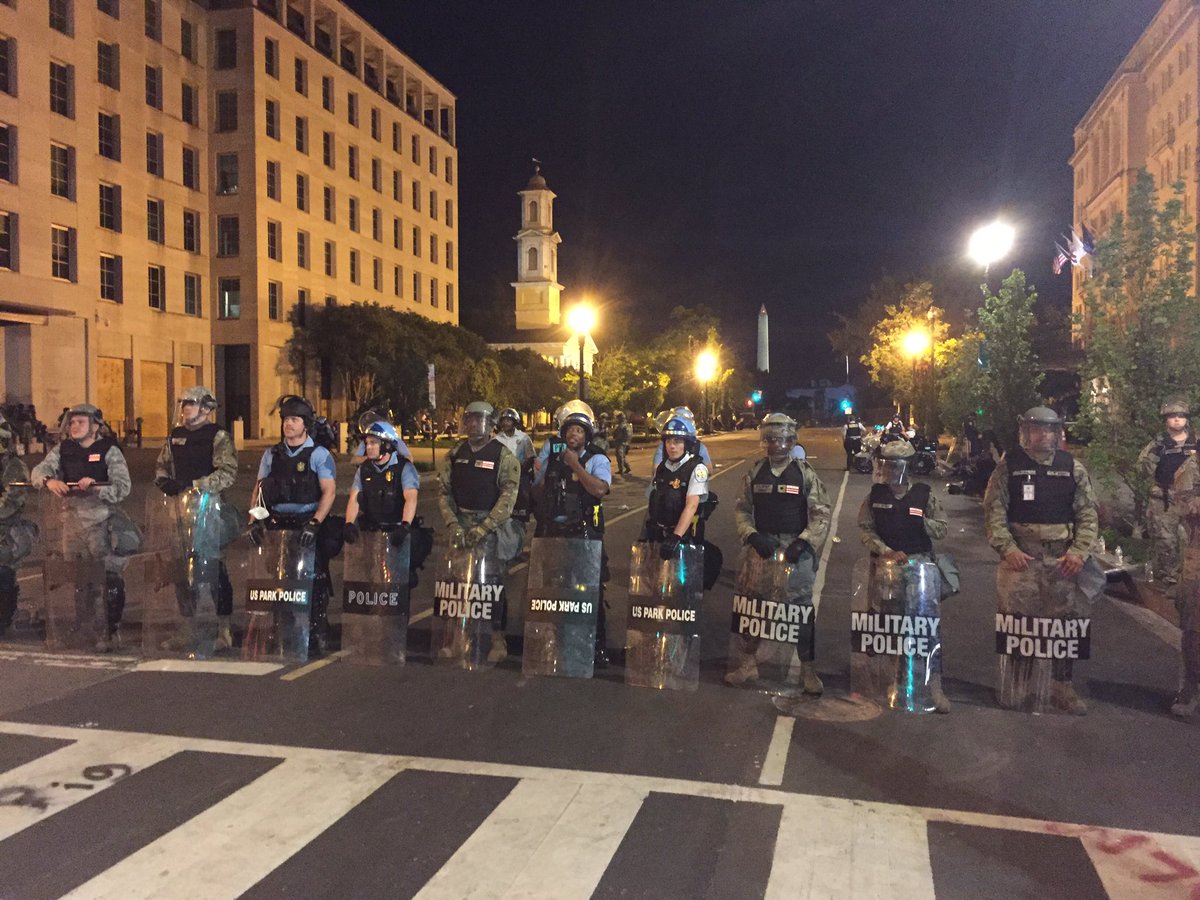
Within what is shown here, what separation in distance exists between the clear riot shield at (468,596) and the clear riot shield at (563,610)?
0.37 metres

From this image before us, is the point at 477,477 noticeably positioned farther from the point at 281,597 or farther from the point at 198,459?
the point at 198,459

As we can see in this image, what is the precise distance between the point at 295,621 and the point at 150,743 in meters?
1.88

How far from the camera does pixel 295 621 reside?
7559 mm

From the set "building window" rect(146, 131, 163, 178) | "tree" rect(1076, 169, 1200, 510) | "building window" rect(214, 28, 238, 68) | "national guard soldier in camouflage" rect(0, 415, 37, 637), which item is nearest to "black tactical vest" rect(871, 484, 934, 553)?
"tree" rect(1076, 169, 1200, 510)

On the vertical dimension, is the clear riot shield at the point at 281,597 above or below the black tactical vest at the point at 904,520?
below

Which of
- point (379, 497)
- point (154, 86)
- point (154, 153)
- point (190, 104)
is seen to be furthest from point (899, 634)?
point (190, 104)

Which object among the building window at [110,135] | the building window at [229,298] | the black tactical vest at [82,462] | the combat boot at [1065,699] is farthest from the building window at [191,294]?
the combat boot at [1065,699]

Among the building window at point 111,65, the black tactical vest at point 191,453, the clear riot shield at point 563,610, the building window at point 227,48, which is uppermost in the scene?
the building window at point 227,48

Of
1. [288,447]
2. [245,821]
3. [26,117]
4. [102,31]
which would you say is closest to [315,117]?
[102,31]

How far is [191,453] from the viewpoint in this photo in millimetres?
7844

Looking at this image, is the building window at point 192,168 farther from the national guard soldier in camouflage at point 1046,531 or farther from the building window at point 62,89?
the national guard soldier in camouflage at point 1046,531

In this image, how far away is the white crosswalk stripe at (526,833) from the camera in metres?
4.04

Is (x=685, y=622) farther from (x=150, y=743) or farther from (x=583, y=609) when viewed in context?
(x=150, y=743)

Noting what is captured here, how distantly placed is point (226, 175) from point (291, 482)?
147 feet
